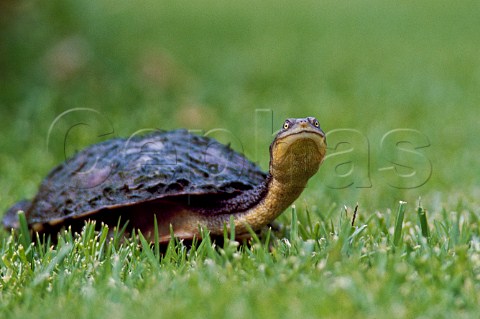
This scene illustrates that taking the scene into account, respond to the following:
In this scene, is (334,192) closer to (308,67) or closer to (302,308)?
(302,308)

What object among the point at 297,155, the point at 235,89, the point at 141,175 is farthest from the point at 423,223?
the point at 235,89

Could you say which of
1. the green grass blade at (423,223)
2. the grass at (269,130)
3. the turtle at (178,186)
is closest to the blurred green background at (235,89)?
the grass at (269,130)

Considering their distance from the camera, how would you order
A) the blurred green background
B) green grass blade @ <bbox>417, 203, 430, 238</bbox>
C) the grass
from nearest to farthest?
1. the grass
2. green grass blade @ <bbox>417, 203, 430, 238</bbox>
3. the blurred green background

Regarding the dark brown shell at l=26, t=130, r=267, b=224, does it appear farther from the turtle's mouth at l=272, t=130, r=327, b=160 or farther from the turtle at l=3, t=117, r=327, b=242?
the turtle's mouth at l=272, t=130, r=327, b=160

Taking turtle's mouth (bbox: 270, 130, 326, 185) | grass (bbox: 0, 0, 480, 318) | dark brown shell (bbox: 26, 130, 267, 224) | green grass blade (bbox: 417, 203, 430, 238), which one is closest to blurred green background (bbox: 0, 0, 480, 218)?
grass (bbox: 0, 0, 480, 318)

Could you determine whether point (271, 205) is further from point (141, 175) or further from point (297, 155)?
point (141, 175)

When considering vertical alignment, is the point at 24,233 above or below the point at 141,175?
below

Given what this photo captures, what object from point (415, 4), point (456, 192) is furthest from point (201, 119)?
point (415, 4)
